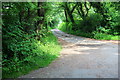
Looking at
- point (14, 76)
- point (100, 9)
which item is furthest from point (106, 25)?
point (14, 76)

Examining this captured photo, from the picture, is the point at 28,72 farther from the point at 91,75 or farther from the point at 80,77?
the point at 91,75

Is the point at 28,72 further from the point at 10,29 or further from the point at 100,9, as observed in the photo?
the point at 100,9

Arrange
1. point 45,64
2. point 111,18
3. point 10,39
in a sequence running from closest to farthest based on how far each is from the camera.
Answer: point 10,39
point 45,64
point 111,18

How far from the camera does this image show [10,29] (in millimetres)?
5125

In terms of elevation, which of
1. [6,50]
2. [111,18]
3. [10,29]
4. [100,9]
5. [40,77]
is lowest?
[40,77]

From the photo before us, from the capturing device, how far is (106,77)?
15.1ft

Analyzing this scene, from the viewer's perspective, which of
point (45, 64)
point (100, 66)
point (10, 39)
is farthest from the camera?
point (45, 64)

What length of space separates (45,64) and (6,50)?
1990 mm

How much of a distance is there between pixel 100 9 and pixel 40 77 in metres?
17.3

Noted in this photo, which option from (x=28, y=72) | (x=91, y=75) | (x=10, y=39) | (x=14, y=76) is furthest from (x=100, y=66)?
(x=10, y=39)

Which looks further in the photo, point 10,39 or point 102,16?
point 102,16

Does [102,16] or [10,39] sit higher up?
[102,16]

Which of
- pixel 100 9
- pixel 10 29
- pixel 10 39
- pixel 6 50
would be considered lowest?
pixel 6 50

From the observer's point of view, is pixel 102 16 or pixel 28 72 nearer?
pixel 28 72
